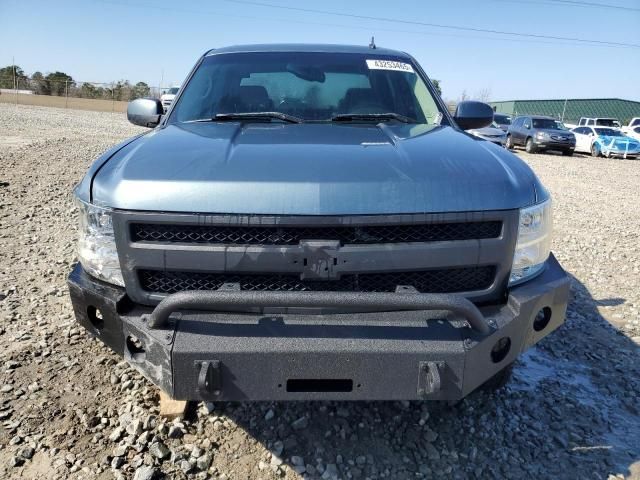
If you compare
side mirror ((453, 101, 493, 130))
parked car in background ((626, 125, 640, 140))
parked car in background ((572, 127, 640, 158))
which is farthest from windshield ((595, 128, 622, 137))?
side mirror ((453, 101, 493, 130))

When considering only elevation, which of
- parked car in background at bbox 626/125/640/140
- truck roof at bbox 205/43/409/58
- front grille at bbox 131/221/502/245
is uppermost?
truck roof at bbox 205/43/409/58

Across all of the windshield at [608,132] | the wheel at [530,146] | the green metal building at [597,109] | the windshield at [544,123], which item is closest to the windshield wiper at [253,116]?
the wheel at [530,146]

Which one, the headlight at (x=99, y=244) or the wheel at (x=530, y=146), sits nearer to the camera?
the headlight at (x=99, y=244)

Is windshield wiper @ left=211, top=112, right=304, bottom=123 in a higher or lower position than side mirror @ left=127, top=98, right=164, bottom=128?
higher

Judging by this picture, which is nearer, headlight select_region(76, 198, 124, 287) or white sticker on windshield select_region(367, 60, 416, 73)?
headlight select_region(76, 198, 124, 287)

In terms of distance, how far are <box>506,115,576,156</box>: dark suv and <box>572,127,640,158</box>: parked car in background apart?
153 cm

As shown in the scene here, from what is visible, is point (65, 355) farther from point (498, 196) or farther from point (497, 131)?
point (497, 131)

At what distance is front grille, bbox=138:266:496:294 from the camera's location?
205cm

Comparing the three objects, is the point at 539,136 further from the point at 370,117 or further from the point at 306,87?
the point at 370,117

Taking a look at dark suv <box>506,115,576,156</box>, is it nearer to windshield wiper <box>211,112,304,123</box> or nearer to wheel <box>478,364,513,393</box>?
wheel <box>478,364,513,393</box>

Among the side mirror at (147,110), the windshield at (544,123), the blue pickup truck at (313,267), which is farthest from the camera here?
the windshield at (544,123)

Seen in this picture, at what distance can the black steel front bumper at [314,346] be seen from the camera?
6.07 feet

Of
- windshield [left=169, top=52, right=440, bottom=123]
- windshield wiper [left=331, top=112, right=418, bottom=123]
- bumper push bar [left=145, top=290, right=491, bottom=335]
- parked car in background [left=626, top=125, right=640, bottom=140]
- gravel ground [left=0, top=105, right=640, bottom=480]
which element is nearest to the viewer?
bumper push bar [left=145, top=290, right=491, bottom=335]

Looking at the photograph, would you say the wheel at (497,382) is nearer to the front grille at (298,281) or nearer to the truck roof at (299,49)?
the front grille at (298,281)
